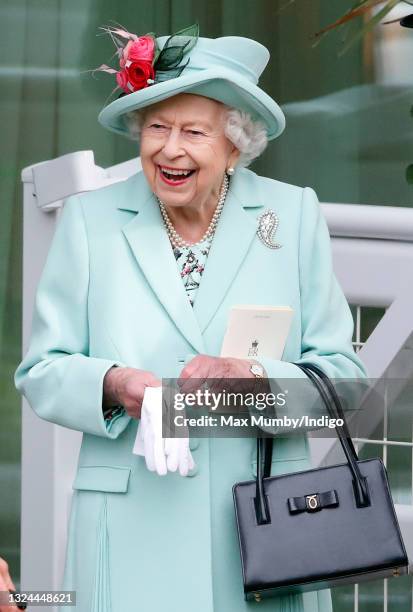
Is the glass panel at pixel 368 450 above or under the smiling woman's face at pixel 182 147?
under

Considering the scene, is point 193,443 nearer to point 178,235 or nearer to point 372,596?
point 178,235

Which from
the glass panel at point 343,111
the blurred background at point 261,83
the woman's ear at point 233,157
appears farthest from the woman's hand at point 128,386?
the glass panel at point 343,111

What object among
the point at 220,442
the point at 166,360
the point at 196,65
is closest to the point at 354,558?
the point at 220,442

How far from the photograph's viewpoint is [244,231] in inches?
119

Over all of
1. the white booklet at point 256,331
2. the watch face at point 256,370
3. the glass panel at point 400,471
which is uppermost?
the white booklet at point 256,331

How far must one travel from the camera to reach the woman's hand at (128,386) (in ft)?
9.10

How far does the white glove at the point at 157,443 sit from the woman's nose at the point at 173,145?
473mm

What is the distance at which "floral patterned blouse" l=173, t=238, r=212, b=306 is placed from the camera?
118 inches

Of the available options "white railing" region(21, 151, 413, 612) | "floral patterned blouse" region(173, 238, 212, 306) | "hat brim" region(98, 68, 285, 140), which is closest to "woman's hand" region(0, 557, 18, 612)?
"floral patterned blouse" region(173, 238, 212, 306)

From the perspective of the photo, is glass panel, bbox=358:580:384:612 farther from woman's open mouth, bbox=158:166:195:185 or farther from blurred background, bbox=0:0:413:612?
woman's open mouth, bbox=158:166:195:185

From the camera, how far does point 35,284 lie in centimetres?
384

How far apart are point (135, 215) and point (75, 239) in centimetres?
15

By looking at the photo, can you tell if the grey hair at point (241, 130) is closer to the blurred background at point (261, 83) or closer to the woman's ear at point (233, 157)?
the woman's ear at point (233, 157)

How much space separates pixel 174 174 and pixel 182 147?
60 mm
